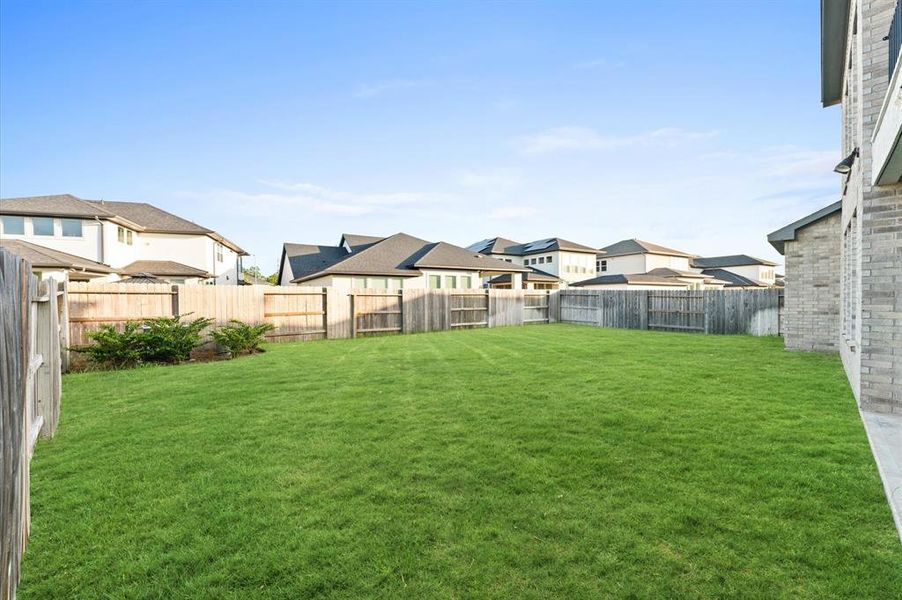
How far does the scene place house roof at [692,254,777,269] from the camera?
5162 centimetres

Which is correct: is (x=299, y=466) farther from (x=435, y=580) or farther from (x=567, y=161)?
(x=567, y=161)

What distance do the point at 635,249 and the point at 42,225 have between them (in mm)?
46913

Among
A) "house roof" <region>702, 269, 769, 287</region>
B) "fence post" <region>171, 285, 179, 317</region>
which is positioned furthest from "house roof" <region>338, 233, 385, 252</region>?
"house roof" <region>702, 269, 769, 287</region>

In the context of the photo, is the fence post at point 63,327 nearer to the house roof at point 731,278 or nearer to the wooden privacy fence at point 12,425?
the wooden privacy fence at point 12,425

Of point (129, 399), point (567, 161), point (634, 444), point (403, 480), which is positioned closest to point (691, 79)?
point (567, 161)

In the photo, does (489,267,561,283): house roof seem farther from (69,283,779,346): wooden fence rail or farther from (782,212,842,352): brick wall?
(782,212,842,352): brick wall

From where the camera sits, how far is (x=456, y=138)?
18500mm

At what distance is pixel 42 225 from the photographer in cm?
2120

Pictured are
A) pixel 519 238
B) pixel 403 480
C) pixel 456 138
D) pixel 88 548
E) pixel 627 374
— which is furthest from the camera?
pixel 519 238

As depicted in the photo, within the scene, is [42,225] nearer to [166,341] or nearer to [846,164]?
[166,341]

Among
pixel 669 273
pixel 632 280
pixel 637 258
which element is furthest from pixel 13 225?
pixel 669 273

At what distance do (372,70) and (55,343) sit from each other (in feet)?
43.6

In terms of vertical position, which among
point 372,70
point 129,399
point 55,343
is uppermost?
point 372,70

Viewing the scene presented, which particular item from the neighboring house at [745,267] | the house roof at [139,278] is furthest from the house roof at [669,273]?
the house roof at [139,278]
